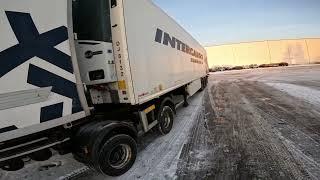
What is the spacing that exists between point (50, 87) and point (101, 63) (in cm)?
139

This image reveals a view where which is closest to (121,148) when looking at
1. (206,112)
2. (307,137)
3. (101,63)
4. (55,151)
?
(55,151)

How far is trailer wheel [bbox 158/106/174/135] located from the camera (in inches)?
277

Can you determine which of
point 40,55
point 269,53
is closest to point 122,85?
point 40,55

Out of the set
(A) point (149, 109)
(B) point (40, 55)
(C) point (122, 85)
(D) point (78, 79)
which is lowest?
(A) point (149, 109)

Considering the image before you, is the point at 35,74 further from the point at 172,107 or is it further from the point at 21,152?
the point at 172,107

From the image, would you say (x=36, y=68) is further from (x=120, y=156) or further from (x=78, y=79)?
(x=120, y=156)

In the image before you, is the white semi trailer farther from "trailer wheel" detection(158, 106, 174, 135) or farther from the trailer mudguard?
"trailer wheel" detection(158, 106, 174, 135)

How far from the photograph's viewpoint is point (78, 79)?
13.7ft

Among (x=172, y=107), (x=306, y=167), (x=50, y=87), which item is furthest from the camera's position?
(x=172, y=107)

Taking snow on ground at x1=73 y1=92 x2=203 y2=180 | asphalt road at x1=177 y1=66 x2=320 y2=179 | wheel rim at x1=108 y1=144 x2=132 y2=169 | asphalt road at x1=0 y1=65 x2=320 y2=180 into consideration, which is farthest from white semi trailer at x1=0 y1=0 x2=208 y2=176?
asphalt road at x1=177 y1=66 x2=320 y2=179

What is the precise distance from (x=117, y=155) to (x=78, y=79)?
1.65 metres

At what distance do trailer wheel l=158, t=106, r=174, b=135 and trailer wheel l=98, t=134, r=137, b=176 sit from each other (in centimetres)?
192

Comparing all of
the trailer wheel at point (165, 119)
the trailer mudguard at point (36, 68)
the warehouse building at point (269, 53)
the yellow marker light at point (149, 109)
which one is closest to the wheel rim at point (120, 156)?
the trailer mudguard at point (36, 68)

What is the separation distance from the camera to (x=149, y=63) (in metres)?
6.27
